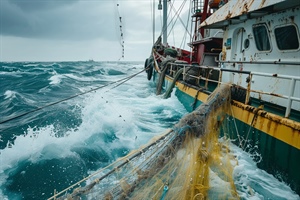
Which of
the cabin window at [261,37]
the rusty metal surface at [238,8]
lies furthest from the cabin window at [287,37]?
the rusty metal surface at [238,8]

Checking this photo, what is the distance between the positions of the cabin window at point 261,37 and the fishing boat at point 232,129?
0.03 metres

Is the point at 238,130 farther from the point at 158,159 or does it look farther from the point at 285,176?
the point at 158,159

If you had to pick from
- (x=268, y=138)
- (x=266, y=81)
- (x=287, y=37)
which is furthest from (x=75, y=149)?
(x=287, y=37)

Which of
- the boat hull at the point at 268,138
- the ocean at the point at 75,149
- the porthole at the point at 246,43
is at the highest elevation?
the porthole at the point at 246,43

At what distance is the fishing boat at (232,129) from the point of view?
234 cm

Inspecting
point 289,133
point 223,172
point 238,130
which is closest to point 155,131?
point 238,130

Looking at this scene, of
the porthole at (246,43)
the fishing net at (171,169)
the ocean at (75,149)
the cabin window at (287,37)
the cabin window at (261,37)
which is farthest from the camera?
the porthole at (246,43)

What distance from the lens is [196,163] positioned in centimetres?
283

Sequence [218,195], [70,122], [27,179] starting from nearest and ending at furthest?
[218,195]
[27,179]
[70,122]

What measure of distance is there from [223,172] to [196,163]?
131 centimetres

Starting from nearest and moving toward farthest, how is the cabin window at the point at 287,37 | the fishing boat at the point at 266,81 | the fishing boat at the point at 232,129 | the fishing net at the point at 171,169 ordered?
the fishing net at the point at 171,169 < the fishing boat at the point at 232,129 < the fishing boat at the point at 266,81 < the cabin window at the point at 287,37

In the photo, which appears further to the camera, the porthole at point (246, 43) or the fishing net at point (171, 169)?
the porthole at point (246, 43)

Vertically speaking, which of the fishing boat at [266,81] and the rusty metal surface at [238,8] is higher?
the rusty metal surface at [238,8]

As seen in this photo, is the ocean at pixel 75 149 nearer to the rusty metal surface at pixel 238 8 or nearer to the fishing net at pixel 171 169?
the fishing net at pixel 171 169
